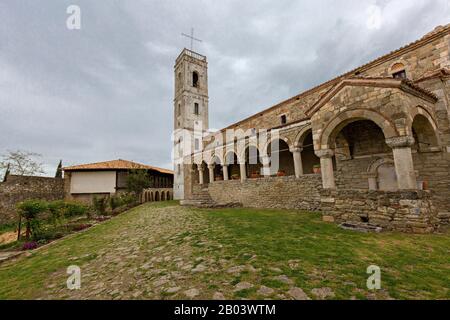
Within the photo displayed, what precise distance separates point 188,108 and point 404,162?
23093 millimetres

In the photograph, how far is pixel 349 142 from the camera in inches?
383

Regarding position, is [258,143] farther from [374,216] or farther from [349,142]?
[374,216]

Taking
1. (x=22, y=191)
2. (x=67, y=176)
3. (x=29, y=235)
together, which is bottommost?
(x=29, y=235)

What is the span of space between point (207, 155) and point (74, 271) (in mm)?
15607

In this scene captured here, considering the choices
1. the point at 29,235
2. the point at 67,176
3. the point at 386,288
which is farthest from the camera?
the point at 67,176

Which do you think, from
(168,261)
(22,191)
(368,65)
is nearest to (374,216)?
(168,261)

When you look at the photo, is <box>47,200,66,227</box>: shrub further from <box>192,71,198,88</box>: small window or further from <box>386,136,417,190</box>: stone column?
<box>192,71,198,88</box>: small window

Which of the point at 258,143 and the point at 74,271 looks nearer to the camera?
the point at 74,271

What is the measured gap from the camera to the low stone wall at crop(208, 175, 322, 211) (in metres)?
10.7

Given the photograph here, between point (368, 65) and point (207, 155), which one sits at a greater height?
point (368, 65)

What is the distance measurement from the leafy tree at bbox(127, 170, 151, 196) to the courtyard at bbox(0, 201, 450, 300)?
1621cm

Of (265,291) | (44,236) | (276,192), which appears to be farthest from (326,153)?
(44,236)

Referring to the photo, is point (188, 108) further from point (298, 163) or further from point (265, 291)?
point (265, 291)
